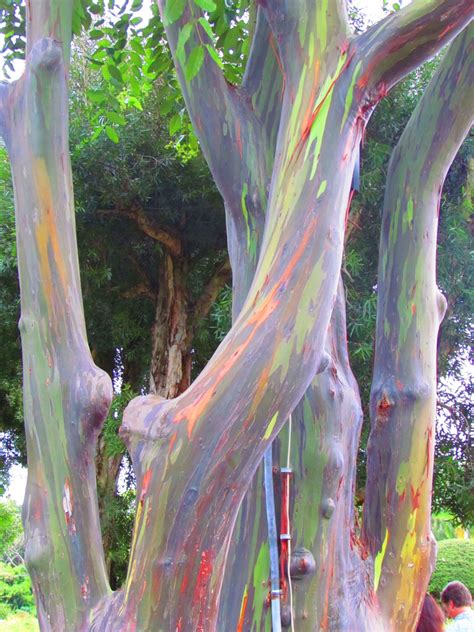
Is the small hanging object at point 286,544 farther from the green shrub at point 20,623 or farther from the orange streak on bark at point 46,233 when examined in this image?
the green shrub at point 20,623

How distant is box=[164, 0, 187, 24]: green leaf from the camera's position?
2408mm

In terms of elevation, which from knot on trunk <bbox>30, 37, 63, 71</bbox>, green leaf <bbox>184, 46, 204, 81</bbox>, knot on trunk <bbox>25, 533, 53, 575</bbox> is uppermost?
green leaf <bbox>184, 46, 204, 81</bbox>

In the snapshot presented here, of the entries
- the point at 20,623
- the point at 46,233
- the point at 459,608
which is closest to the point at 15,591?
the point at 20,623

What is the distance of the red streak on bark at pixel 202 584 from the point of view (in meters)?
1.79

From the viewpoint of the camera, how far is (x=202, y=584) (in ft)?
5.89

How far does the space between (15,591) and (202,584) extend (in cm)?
1738

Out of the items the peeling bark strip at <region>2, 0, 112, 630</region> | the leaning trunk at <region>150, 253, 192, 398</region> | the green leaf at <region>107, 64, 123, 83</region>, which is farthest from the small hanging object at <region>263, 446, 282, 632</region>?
the leaning trunk at <region>150, 253, 192, 398</region>

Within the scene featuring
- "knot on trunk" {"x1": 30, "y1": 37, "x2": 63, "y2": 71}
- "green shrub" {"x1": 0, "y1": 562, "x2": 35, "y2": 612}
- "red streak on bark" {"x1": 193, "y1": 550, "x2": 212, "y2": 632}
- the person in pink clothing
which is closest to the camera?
"red streak on bark" {"x1": 193, "y1": 550, "x2": 212, "y2": 632}

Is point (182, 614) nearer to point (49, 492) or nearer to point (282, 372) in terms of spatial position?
point (49, 492)

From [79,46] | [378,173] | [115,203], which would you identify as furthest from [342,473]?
[79,46]

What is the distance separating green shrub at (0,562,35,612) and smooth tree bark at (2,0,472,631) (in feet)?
51.2

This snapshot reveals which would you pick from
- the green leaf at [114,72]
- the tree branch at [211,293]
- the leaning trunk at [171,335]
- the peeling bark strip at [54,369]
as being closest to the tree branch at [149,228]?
the leaning trunk at [171,335]

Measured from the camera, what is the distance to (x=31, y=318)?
6.91ft

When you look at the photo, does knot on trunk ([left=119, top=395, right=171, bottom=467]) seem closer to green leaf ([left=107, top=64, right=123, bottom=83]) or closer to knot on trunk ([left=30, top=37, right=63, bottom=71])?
knot on trunk ([left=30, top=37, right=63, bottom=71])
